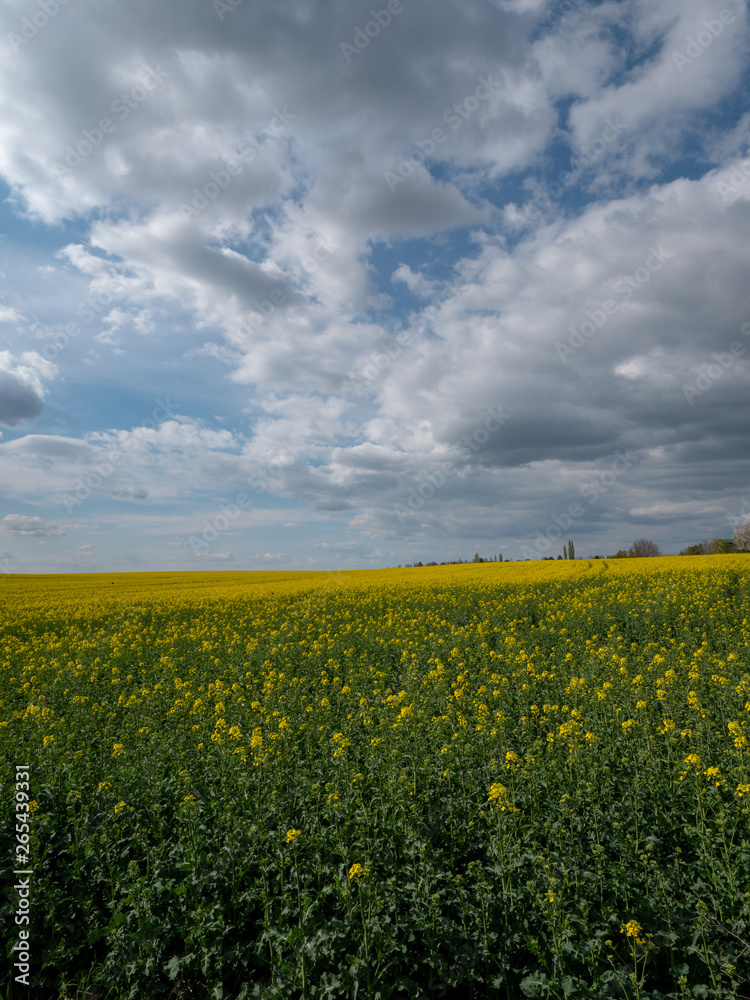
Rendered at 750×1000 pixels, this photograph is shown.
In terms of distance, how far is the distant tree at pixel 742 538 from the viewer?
66500 millimetres

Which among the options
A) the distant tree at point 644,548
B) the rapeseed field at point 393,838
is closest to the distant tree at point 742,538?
the distant tree at point 644,548

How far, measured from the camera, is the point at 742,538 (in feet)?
222

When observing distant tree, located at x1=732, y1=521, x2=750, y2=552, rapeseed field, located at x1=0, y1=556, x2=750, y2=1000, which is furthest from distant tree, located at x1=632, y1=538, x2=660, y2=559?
rapeseed field, located at x1=0, y1=556, x2=750, y2=1000

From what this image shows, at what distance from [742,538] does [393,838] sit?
80.4 metres

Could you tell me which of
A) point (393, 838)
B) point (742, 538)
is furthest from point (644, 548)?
point (393, 838)

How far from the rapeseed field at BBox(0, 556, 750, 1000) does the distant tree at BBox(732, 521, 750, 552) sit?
7107 centimetres

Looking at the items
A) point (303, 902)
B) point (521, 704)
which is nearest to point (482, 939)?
point (303, 902)

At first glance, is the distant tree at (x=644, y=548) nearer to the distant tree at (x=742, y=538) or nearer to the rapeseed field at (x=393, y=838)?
the distant tree at (x=742, y=538)

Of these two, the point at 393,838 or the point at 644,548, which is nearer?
the point at 393,838

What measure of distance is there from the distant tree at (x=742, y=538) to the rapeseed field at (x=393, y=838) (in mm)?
71066

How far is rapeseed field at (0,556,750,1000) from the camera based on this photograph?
3.67 metres

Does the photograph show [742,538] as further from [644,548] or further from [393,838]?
[393,838]

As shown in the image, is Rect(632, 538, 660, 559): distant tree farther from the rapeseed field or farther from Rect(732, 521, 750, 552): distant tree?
the rapeseed field

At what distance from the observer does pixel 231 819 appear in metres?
4.96
